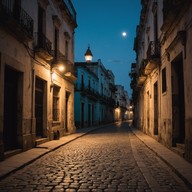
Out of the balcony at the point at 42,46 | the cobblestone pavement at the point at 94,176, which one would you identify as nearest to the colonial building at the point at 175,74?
the cobblestone pavement at the point at 94,176

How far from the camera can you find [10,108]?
10.2m

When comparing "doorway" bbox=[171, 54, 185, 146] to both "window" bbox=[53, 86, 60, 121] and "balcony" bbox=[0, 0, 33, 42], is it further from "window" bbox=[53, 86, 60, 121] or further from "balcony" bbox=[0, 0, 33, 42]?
"window" bbox=[53, 86, 60, 121]

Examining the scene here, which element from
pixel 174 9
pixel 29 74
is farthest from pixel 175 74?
pixel 29 74

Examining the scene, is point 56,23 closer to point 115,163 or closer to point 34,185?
point 115,163

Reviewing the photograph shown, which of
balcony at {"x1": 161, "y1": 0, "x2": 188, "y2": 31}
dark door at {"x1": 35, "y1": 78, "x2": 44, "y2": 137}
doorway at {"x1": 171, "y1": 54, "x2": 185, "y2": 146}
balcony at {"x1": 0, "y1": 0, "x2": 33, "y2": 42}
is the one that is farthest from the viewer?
dark door at {"x1": 35, "y1": 78, "x2": 44, "y2": 137}

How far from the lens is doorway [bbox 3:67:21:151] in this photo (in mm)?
9891

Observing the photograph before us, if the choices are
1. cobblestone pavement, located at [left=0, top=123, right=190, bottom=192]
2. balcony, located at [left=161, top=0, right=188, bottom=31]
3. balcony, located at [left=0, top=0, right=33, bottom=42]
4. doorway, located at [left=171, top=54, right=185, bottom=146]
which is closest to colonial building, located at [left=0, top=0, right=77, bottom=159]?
balcony, located at [left=0, top=0, right=33, bottom=42]

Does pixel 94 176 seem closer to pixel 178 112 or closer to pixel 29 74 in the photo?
pixel 178 112

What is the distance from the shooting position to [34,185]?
18.1 feet

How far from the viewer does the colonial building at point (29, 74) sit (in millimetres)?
9234

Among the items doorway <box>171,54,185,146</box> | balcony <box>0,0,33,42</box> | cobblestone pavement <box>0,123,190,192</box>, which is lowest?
cobblestone pavement <box>0,123,190,192</box>

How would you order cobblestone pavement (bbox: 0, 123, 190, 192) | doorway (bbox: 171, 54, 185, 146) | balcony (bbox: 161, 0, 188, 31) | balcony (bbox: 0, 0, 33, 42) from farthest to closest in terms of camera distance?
doorway (bbox: 171, 54, 185, 146) → balcony (bbox: 0, 0, 33, 42) → balcony (bbox: 161, 0, 188, 31) → cobblestone pavement (bbox: 0, 123, 190, 192)

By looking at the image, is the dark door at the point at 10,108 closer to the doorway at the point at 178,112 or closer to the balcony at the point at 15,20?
the balcony at the point at 15,20

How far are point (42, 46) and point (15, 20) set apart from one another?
4.27 meters
